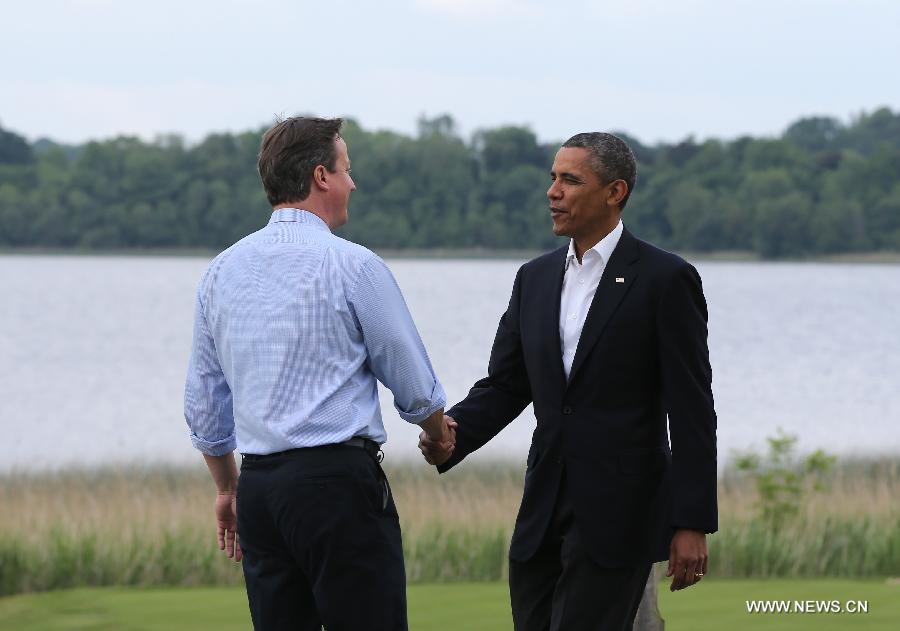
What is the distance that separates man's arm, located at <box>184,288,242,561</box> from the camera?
164 inches

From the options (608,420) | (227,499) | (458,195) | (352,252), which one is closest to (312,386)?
(352,252)

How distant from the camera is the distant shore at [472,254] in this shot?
281 ft

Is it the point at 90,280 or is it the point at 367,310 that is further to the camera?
the point at 90,280

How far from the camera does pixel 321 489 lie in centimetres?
381

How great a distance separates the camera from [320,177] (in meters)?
4.02

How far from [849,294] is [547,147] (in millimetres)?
19973

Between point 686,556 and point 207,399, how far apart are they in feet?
4.92

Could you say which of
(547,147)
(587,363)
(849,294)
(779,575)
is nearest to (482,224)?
(547,147)

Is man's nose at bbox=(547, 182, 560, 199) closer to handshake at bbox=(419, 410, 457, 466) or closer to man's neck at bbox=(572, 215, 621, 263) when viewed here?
man's neck at bbox=(572, 215, 621, 263)

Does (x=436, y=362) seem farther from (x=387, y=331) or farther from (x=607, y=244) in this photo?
(x=387, y=331)

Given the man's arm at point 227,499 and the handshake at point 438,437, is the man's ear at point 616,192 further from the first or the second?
the man's arm at point 227,499

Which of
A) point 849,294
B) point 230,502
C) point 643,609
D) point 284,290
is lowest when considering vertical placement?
point 849,294

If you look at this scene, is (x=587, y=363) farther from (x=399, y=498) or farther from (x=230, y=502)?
(x=399, y=498)

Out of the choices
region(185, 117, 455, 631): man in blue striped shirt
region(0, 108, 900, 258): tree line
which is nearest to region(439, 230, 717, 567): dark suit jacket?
region(185, 117, 455, 631): man in blue striped shirt
